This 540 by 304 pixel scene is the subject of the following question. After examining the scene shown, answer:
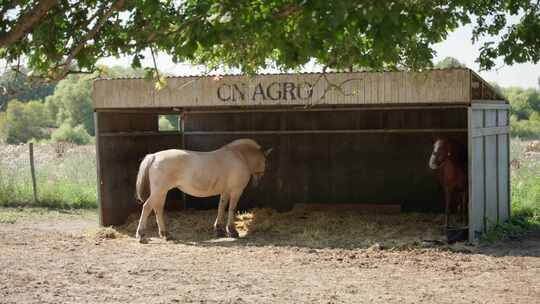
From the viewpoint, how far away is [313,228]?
12.2 m

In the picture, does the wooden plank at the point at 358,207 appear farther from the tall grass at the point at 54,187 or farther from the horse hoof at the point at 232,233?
the tall grass at the point at 54,187

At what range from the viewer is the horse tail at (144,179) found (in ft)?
38.1

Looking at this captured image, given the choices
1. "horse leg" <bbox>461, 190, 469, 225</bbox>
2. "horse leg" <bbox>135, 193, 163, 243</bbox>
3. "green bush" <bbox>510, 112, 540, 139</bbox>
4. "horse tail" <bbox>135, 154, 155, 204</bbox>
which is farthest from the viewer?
"green bush" <bbox>510, 112, 540, 139</bbox>

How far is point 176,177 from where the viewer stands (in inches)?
458

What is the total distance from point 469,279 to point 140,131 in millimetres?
7342

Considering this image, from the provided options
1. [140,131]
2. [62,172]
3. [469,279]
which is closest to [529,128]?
[62,172]

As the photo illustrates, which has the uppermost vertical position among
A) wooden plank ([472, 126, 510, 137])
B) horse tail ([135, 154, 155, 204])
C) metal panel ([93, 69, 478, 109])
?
metal panel ([93, 69, 478, 109])

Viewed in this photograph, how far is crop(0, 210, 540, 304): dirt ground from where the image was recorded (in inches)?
298

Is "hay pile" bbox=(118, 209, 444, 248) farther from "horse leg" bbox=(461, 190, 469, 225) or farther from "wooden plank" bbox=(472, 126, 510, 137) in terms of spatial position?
"wooden plank" bbox=(472, 126, 510, 137)

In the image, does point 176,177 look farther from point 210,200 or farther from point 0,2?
point 0,2

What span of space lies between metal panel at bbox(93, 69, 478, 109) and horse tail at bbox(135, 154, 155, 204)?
100cm

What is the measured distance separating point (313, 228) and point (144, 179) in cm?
277

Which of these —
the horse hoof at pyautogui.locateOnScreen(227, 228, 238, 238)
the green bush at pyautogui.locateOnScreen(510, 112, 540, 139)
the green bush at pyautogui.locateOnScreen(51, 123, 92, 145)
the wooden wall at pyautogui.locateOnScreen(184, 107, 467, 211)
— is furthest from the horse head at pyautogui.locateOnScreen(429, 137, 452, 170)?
the green bush at pyautogui.locateOnScreen(51, 123, 92, 145)

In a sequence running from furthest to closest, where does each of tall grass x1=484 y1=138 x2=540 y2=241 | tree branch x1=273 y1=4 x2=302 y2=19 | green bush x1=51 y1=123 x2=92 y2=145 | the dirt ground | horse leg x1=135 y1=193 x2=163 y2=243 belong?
green bush x1=51 y1=123 x2=92 y2=145 < tall grass x1=484 y1=138 x2=540 y2=241 < horse leg x1=135 y1=193 x2=163 y2=243 < the dirt ground < tree branch x1=273 y1=4 x2=302 y2=19
